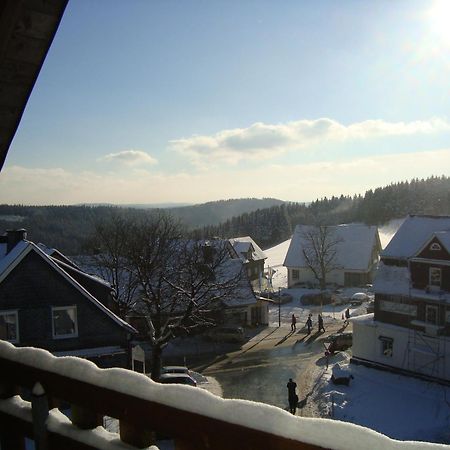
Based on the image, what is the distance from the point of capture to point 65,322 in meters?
18.0

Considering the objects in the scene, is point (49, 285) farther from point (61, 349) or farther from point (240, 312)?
point (240, 312)

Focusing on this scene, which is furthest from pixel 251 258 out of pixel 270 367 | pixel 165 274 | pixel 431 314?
pixel 431 314

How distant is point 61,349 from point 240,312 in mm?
18887

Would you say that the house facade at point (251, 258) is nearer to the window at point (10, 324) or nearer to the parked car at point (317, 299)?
the parked car at point (317, 299)

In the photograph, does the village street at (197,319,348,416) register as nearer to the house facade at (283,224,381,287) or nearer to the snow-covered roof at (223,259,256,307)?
the snow-covered roof at (223,259,256,307)

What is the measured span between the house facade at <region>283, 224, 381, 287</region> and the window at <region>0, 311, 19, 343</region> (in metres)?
39.8

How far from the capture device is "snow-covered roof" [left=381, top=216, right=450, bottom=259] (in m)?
24.4

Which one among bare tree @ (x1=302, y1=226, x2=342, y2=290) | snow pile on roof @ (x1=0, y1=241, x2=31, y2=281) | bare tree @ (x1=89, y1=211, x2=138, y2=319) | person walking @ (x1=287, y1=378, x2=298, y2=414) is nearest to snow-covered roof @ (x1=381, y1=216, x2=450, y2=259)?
person walking @ (x1=287, y1=378, x2=298, y2=414)

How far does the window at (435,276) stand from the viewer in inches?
906

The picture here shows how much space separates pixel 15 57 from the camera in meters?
2.67

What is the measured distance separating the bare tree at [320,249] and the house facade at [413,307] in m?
24.7

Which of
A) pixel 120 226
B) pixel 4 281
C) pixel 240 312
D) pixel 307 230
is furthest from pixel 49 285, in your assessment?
pixel 307 230

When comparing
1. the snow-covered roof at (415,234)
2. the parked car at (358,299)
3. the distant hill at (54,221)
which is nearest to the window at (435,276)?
the snow-covered roof at (415,234)

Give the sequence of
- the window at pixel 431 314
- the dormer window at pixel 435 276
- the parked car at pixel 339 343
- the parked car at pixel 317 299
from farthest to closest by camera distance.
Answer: the parked car at pixel 317 299 → the parked car at pixel 339 343 → the dormer window at pixel 435 276 → the window at pixel 431 314
